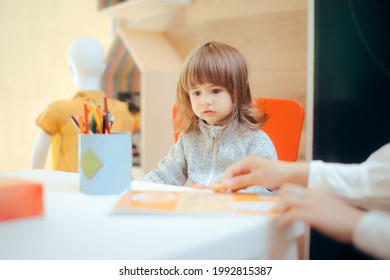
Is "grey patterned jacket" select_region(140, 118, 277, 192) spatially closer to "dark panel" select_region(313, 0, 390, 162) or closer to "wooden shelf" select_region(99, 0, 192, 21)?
"dark panel" select_region(313, 0, 390, 162)

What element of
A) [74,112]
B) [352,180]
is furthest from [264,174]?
[74,112]

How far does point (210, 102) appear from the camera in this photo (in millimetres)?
1062

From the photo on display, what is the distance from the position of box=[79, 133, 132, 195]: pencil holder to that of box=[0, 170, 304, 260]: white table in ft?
0.19

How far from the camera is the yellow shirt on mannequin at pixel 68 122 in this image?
1476mm

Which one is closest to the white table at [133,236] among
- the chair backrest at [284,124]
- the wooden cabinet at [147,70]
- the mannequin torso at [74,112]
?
the chair backrest at [284,124]

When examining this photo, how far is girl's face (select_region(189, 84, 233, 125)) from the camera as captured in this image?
1071mm

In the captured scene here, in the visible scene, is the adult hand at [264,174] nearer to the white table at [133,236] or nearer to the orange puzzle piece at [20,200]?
the white table at [133,236]

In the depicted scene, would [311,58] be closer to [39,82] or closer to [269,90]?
[269,90]

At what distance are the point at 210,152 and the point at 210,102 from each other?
0.44 feet

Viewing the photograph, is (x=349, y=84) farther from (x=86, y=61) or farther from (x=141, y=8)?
(x=141, y=8)

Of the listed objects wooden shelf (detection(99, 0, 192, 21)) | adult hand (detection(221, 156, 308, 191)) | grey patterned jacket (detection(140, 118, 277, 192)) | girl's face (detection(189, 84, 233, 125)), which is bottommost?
grey patterned jacket (detection(140, 118, 277, 192))

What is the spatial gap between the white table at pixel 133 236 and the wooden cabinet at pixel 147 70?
126cm

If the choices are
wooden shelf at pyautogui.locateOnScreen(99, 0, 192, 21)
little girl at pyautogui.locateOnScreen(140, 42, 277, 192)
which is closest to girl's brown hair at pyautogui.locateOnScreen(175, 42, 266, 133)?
little girl at pyautogui.locateOnScreen(140, 42, 277, 192)
